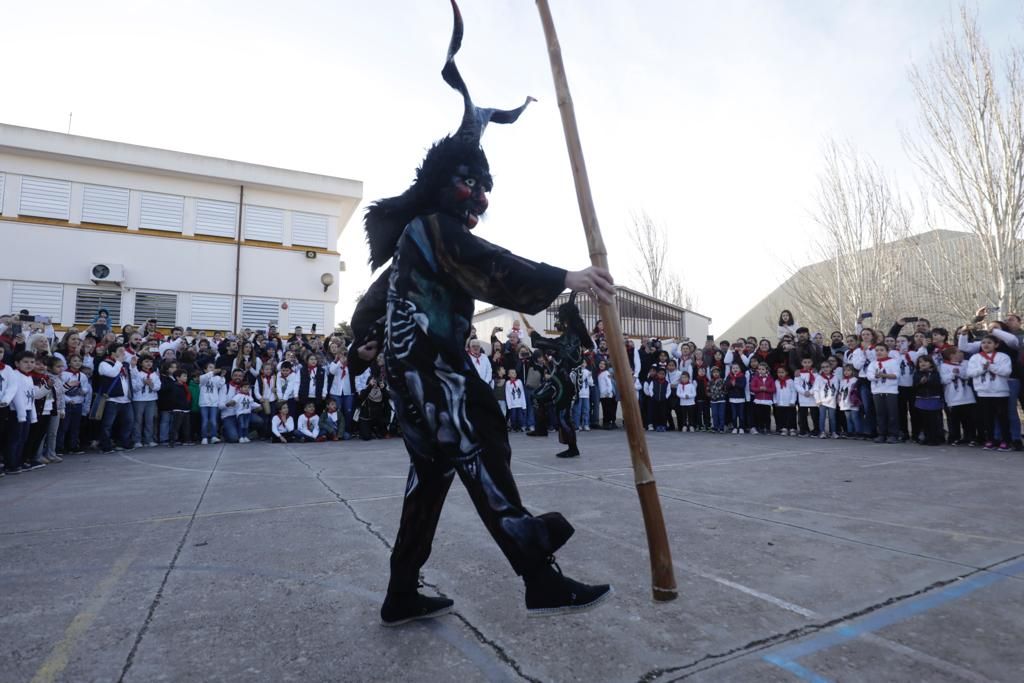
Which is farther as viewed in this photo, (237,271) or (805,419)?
(237,271)

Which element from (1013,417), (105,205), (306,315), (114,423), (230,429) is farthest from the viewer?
(306,315)

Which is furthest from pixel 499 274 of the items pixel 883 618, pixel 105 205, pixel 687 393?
pixel 105 205

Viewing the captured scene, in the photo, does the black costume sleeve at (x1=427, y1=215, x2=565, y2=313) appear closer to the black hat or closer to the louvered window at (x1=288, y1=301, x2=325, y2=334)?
the black hat

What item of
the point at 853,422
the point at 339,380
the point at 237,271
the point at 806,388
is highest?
the point at 237,271

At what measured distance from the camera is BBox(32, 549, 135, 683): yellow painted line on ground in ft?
6.12

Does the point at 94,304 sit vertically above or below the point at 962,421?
above

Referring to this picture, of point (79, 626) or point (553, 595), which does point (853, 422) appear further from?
point (79, 626)

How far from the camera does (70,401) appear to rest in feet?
27.8

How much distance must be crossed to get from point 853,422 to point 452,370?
32.0ft

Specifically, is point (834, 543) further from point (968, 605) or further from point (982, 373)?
point (982, 373)

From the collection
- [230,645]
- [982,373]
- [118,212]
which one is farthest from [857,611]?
[118,212]

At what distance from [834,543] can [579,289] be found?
220cm

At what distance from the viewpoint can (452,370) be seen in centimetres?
212

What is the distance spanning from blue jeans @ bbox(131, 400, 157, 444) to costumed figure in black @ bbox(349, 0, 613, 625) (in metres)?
9.20
